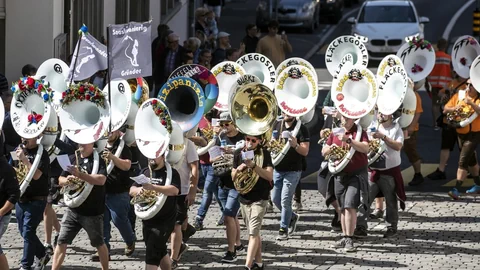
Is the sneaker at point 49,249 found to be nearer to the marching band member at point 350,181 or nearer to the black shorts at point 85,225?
the black shorts at point 85,225

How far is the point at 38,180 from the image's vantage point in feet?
44.8

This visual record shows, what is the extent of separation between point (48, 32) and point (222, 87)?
5.33 m

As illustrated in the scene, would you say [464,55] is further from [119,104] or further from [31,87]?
[31,87]

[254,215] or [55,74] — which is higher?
[55,74]

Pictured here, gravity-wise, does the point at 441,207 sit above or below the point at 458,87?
below

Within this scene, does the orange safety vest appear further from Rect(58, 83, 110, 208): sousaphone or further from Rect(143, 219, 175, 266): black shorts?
Rect(143, 219, 175, 266): black shorts

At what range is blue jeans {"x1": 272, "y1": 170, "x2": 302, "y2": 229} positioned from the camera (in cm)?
1603

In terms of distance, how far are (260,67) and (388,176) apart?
9.00 ft

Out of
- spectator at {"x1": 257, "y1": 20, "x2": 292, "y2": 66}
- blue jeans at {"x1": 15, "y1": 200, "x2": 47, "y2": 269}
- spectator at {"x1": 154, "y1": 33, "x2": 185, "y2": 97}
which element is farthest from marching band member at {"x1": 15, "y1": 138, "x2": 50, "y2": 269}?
spectator at {"x1": 257, "y1": 20, "x2": 292, "y2": 66}

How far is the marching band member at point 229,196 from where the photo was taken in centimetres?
1485

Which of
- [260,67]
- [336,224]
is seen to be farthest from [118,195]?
[260,67]

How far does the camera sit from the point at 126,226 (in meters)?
A: 14.7

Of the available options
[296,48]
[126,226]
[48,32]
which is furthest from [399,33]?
[126,226]

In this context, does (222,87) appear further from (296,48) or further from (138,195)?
(296,48)
